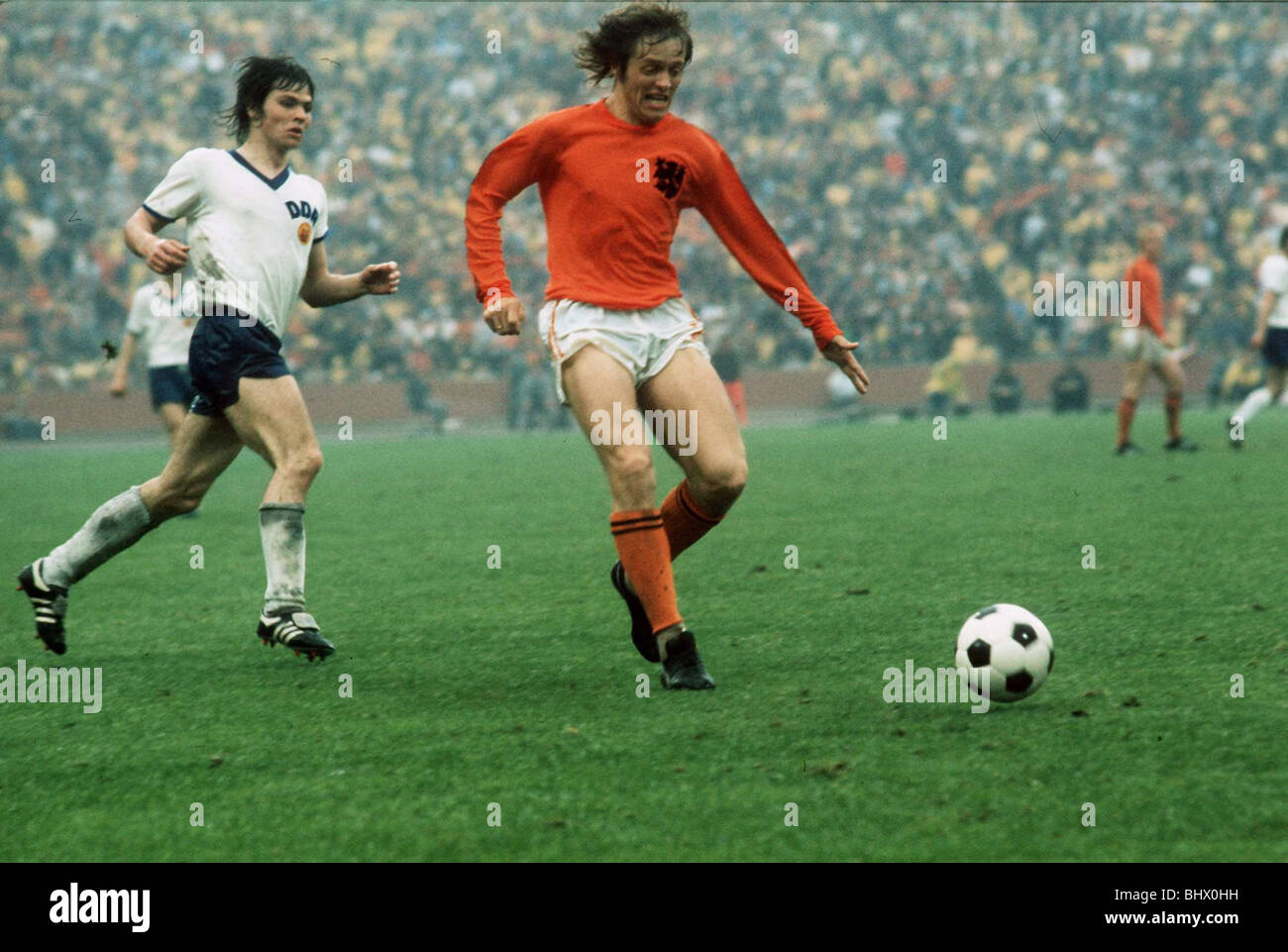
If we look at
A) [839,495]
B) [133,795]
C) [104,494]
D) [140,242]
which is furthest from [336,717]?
[104,494]

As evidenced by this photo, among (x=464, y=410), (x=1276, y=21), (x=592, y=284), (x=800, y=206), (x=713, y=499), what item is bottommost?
(x=713, y=499)

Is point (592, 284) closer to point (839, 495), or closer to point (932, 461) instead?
point (839, 495)

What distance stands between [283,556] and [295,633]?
341mm

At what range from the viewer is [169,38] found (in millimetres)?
31250

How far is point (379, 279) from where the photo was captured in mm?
6621

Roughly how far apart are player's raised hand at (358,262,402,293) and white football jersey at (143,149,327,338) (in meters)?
0.30

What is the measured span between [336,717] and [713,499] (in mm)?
1459

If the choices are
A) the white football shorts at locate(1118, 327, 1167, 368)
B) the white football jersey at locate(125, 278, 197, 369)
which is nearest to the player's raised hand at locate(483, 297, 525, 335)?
the white football jersey at locate(125, 278, 197, 369)

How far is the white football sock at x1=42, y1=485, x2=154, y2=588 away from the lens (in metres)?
6.51

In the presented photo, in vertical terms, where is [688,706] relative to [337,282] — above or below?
below

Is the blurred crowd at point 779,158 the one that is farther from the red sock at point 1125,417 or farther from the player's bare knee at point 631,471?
the player's bare knee at point 631,471

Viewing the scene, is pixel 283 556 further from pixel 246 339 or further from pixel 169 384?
pixel 169 384

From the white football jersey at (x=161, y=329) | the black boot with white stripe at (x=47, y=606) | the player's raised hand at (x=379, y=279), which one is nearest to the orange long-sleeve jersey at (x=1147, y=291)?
the white football jersey at (x=161, y=329)

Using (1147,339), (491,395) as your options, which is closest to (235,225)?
(1147,339)
